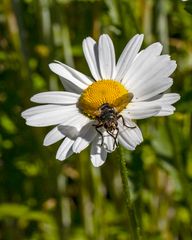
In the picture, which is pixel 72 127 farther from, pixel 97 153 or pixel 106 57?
pixel 106 57

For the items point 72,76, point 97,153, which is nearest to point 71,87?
point 72,76

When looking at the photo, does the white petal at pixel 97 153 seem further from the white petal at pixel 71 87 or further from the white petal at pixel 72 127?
the white petal at pixel 71 87

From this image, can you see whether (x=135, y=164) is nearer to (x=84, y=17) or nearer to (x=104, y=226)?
(x=104, y=226)

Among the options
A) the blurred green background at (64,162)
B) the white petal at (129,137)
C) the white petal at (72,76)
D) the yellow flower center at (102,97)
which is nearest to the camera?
the white petal at (129,137)

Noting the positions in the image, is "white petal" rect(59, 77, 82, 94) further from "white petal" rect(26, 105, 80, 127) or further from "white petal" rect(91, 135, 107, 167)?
"white petal" rect(91, 135, 107, 167)

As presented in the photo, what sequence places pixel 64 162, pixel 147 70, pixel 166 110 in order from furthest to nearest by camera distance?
pixel 64 162, pixel 147 70, pixel 166 110

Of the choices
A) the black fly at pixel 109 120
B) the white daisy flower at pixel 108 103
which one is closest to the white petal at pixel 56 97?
the white daisy flower at pixel 108 103

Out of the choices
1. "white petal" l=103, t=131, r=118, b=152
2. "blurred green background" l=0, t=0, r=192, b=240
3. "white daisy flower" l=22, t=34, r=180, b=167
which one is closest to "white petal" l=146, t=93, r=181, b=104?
"white daisy flower" l=22, t=34, r=180, b=167

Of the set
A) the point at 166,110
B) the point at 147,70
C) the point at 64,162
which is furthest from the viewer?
the point at 64,162
